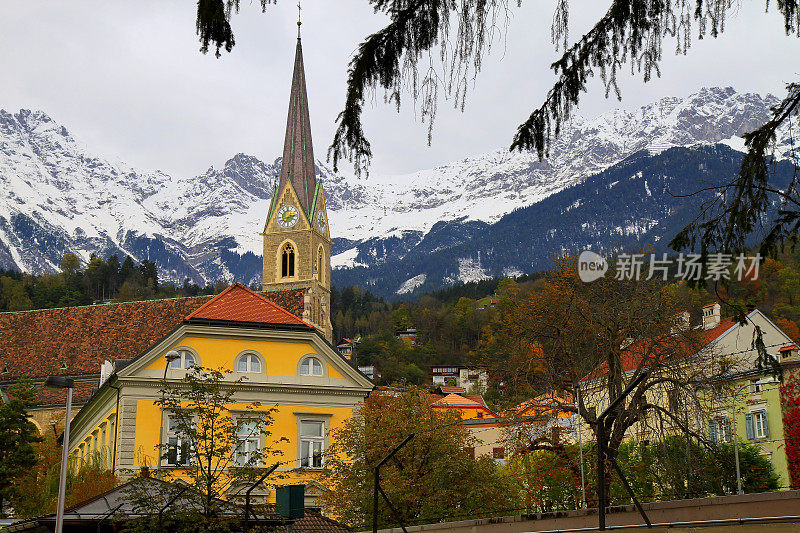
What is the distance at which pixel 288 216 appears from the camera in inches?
3863

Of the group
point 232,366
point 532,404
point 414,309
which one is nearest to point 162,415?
point 232,366

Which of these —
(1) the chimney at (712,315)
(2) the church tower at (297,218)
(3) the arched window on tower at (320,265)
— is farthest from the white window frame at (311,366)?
(3) the arched window on tower at (320,265)

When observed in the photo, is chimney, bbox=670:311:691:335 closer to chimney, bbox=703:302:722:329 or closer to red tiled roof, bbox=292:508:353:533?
red tiled roof, bbox=292:508:353:533

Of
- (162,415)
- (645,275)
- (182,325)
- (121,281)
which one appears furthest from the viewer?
(121,281)

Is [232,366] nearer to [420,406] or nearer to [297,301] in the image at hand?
[420,406]

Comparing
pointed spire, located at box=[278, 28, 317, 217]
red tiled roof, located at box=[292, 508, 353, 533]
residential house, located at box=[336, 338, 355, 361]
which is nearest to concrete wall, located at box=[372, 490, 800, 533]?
red tiled roof, located at box=[292, 508, 353, 533]

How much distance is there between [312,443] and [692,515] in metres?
23.5

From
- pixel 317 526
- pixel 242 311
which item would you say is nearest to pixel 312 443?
pixel 242 311

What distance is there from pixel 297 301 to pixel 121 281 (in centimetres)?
11752

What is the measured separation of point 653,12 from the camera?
27.3 ft

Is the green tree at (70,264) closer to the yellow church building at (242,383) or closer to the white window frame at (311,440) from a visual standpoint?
the yellow church building at (242,383)

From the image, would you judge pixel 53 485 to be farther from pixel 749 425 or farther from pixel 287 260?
pixel 287 260

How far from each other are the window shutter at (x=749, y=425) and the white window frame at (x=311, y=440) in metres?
15.1

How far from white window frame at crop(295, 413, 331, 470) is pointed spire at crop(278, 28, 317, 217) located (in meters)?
60.5
